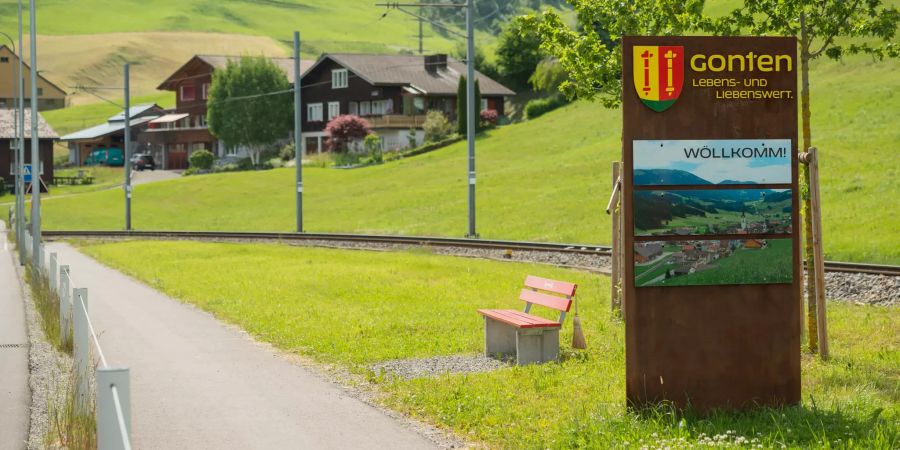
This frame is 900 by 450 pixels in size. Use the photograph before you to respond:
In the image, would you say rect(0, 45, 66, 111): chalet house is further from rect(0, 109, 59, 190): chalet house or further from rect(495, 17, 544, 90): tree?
rect(495, 17, 544, 90): tree

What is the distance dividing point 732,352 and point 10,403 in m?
7.01

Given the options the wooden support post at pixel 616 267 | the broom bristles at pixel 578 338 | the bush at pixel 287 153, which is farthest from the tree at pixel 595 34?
the bush at pixel 287 153

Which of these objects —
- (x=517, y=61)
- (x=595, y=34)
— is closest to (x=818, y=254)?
(x=595, y=34)

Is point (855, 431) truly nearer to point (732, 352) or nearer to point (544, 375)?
point (732, 352)

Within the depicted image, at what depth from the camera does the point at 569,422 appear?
933 cm

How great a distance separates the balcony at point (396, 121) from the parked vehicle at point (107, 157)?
36.0 m

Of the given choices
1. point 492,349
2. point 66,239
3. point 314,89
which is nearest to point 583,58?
point 492,349

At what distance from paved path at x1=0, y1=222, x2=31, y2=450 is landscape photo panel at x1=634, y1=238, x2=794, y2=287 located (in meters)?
5.41

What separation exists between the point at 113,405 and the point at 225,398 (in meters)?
5.67

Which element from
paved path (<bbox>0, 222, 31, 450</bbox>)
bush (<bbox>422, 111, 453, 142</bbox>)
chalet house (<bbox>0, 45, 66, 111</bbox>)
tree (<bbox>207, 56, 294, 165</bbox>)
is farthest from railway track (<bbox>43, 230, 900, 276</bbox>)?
chalet house (<bbox>0, 45, 66, 111</bbox>)

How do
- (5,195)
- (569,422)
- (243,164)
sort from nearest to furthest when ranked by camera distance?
(569,422)
(5,195)
(243,164)

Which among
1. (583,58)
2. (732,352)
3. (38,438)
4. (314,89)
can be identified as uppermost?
(314,89)

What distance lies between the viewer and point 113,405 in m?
5.60

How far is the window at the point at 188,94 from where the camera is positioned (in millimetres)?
112250
